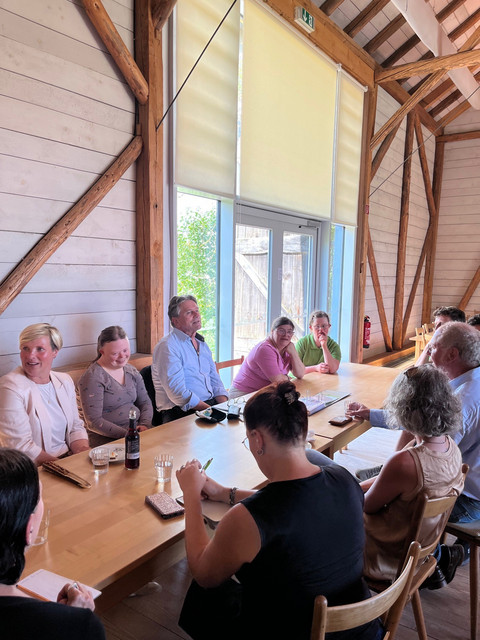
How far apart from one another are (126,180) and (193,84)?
3.52 ft

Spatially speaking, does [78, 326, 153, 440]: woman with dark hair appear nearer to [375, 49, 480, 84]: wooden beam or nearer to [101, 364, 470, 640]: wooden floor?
[101, 364, 470, 640]: wooden floor

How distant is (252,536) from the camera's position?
44.8 inches

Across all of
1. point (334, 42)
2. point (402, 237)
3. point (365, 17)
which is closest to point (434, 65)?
point (365, 17)

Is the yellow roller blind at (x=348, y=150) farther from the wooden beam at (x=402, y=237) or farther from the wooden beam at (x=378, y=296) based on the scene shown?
the wooden beam at (x=402, y=237)

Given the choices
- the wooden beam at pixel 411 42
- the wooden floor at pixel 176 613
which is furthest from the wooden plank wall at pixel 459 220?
the wooden floor at pixel 176 613

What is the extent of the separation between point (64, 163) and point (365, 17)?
188 inches

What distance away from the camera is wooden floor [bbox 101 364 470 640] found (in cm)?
201

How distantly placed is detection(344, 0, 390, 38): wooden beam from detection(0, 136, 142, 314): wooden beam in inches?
159

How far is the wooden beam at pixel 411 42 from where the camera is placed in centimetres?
648

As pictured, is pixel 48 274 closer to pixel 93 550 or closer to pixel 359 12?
pixel 93 550

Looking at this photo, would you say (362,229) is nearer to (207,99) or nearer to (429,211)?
(207,99)

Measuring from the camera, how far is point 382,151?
7.27m

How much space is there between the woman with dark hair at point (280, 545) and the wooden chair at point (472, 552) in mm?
917

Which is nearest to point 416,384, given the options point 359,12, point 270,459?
point 270,459
